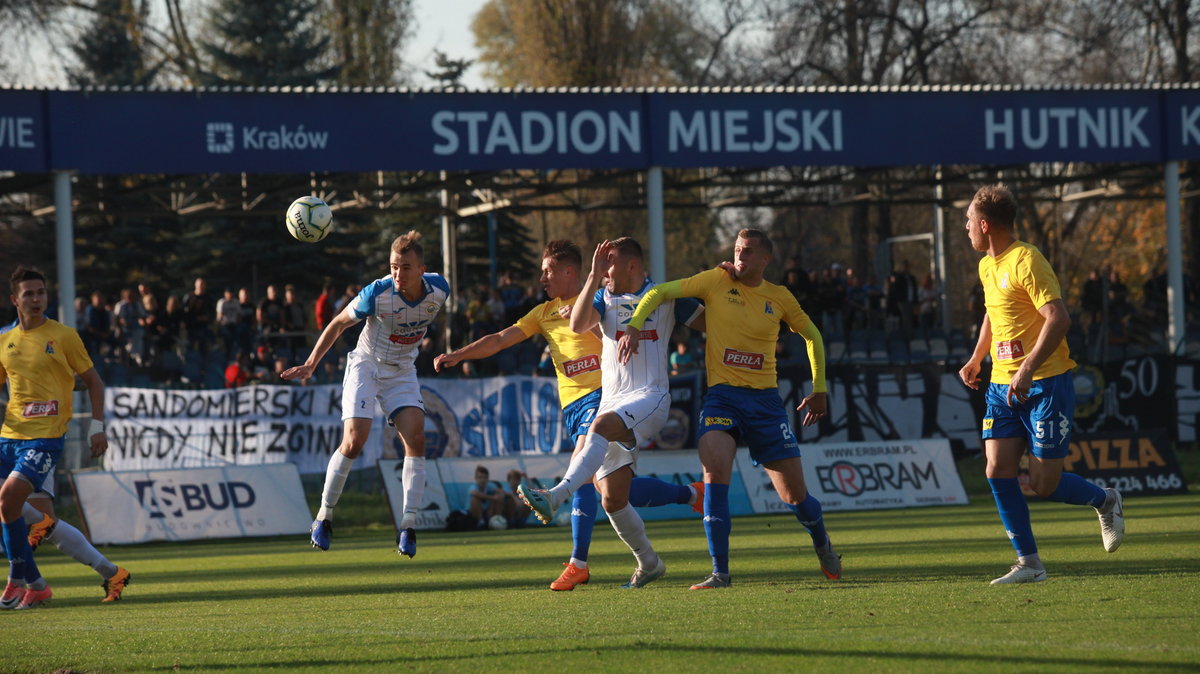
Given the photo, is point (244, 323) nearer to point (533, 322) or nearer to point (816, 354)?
point (533, 322)

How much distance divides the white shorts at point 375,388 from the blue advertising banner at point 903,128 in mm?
13676

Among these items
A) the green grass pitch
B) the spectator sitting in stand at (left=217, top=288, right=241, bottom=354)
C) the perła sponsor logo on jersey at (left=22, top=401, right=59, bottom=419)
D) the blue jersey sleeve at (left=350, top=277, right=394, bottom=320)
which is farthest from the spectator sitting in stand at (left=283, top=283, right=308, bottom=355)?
the blue jersey sleeve at (left=350, top=277, right=394, bottom=320)

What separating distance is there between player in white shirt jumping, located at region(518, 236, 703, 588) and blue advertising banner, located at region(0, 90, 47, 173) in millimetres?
14338

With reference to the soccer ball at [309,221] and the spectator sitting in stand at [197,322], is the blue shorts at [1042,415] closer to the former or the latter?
the soccer ball at [309,221]

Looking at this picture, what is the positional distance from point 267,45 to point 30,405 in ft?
96.6

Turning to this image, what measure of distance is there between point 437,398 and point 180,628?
1095 cm

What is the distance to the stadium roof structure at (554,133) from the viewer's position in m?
21.3

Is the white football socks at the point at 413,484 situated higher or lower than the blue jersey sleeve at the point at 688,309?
lower

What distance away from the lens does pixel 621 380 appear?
9.26 m

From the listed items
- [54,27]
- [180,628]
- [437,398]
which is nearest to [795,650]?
[180,628]

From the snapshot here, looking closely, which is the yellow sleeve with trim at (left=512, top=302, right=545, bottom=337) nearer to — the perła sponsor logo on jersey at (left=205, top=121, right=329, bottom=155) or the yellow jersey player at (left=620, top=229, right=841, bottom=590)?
the yellow jersey player at (left=620, top=229, right=841, bottom=590)

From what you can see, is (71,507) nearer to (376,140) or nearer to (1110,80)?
(376,140)

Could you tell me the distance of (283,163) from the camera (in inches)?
874

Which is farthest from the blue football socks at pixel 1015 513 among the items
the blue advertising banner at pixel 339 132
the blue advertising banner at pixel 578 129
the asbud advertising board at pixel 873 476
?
the blue advertising banner at pixel 339 132
